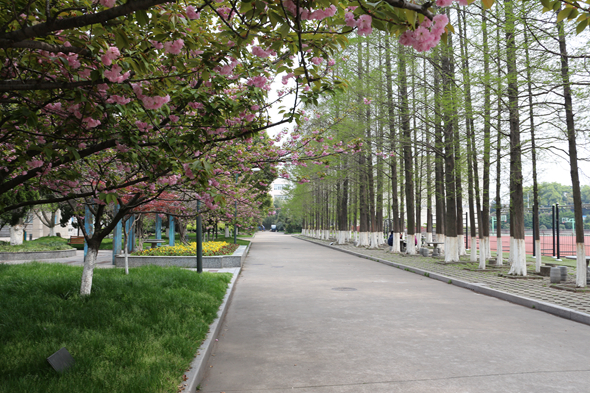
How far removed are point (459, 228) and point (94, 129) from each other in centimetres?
2038

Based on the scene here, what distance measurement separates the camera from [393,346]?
6.53m

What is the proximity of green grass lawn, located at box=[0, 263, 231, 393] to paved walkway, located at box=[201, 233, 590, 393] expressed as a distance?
59 centimetres

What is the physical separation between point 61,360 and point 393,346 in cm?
433

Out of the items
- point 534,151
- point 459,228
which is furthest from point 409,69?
point 459,228

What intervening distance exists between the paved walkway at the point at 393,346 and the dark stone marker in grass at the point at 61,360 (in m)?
1.48

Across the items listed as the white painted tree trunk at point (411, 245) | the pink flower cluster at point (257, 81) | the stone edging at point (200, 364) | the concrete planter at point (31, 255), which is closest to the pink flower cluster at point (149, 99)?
the pink flower cluster at point (257, 81)

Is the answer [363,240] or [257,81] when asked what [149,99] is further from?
[363,240]

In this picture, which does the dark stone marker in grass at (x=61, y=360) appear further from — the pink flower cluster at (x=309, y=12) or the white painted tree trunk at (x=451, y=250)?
the white painted tree trunk at (x=451, y=250)

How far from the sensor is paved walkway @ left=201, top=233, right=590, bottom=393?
5023mm

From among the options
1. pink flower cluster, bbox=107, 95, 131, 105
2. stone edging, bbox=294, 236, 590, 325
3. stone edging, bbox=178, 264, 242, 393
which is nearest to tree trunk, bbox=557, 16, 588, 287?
stone edging, bbox=294, 236, 590, 325

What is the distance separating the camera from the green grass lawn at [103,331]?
4438 mm

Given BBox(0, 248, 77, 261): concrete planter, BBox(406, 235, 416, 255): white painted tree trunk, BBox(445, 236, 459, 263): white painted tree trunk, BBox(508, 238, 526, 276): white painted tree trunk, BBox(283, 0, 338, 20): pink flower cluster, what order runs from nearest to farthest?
BBox(283, 0, 338, 20): pink flower cluster
BBox(508, 238, 526, 276): white painted tree trunk
BBox(445, 236, 459, 263): white painted tree trunk
BBox(0, 248, 77, 261): concrete planter
BBox(406, 235, 416, 255): white painted tree trunk

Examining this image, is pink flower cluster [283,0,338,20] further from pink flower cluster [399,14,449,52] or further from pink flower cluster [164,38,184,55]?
pink flower cluster [164,38,184,55]

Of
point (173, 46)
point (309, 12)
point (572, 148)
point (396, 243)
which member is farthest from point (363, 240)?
point (309, 12)
